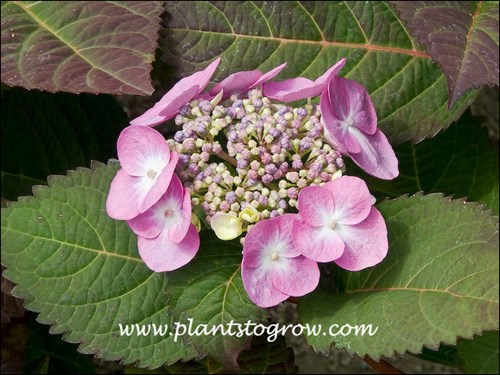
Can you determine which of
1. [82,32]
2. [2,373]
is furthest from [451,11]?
[2,373]

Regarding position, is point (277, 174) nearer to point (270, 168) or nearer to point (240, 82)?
point (270, 168)

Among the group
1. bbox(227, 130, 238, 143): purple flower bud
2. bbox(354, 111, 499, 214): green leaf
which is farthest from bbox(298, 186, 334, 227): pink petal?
bbox(354, 111, 499, 214): green leaf

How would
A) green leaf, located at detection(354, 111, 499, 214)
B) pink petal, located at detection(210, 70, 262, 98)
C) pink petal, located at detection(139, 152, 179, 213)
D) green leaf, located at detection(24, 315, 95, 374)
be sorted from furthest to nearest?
1. green leaf, located at detection(24, 315, 95, 374)
2. green leaf, located at detection(354, 111, 499, 214)
3. pink petal, located at detection(210, 70, 262, 98)
4. pink petal, located at detection(139, 152, 179, 213)

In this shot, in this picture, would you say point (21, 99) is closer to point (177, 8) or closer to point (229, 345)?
point (177, 8)

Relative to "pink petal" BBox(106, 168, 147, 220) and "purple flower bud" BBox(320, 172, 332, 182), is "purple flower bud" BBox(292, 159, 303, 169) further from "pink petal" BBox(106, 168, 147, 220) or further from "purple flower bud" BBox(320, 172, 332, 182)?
"pink petal" BBox(106, 168, 147, 220)

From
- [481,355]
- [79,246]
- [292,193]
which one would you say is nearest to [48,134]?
[79,246]

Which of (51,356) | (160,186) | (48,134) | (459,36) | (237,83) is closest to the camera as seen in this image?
(160,186)
